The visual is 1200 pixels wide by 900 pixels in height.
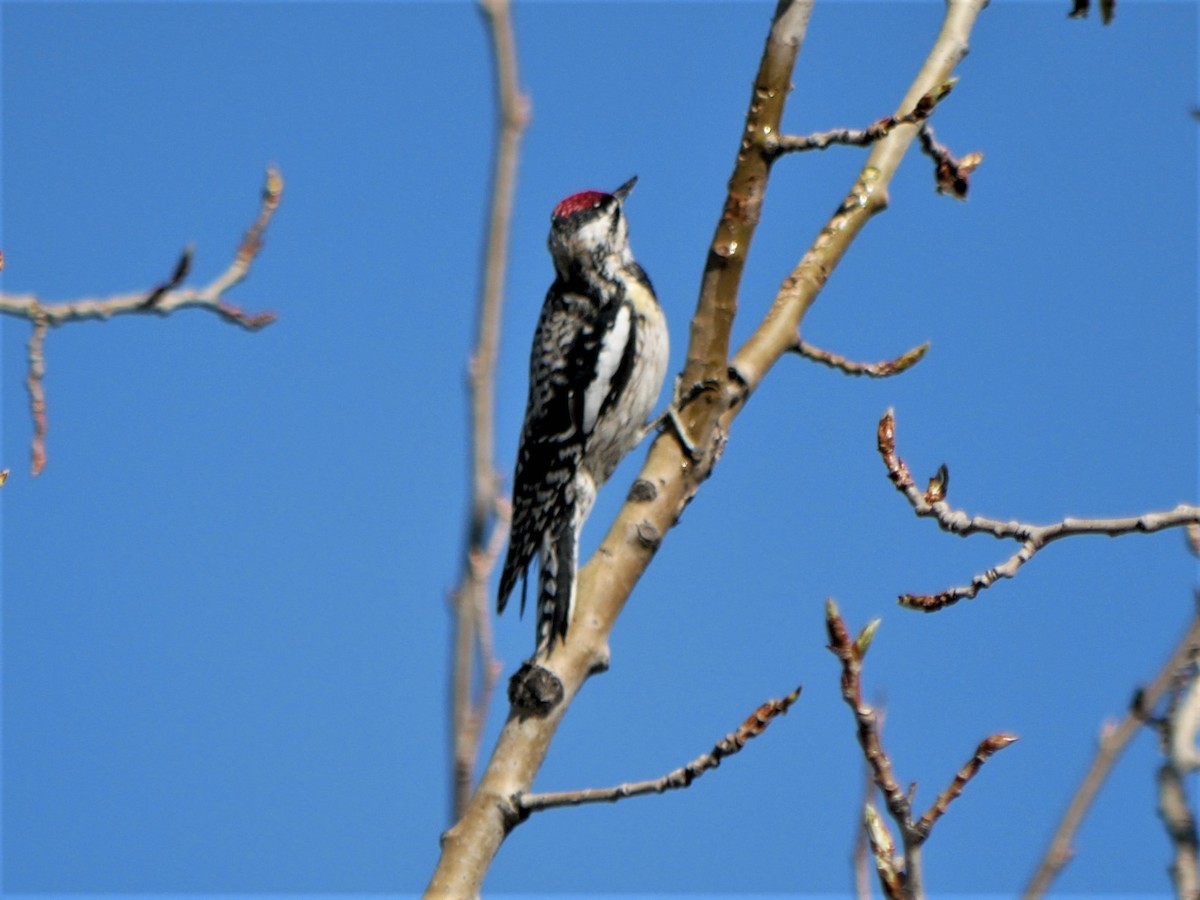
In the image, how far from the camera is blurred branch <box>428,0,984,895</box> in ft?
9.31

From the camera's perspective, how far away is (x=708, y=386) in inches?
135

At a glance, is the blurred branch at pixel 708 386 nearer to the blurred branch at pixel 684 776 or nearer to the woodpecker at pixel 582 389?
the blurred branch at pixel 684 776

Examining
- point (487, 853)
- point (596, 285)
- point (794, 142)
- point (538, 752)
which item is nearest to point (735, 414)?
point (794, 142)

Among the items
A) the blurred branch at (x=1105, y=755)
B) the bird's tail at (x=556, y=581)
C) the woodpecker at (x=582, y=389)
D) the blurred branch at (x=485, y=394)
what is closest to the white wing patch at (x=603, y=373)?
the woodpecker at (x=582, y=389)

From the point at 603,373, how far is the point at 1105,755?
2923 mm

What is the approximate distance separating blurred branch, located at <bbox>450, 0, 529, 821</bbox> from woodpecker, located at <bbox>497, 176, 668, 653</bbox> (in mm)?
1786

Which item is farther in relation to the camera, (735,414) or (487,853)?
(735,414)

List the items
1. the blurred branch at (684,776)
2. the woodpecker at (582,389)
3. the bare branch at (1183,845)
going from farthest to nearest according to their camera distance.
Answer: the woodpecker at (582,389), the blurred branch at (684,776), the bare branch at (1183,845)

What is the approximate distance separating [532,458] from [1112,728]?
305 cm

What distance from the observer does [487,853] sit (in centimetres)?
265

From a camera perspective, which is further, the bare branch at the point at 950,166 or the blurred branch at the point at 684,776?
the bare branch at the point at 950,166

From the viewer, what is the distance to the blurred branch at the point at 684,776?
8.39ft

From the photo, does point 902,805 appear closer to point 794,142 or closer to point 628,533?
point 628,533

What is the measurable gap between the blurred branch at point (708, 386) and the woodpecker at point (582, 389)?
1030 millimetres
